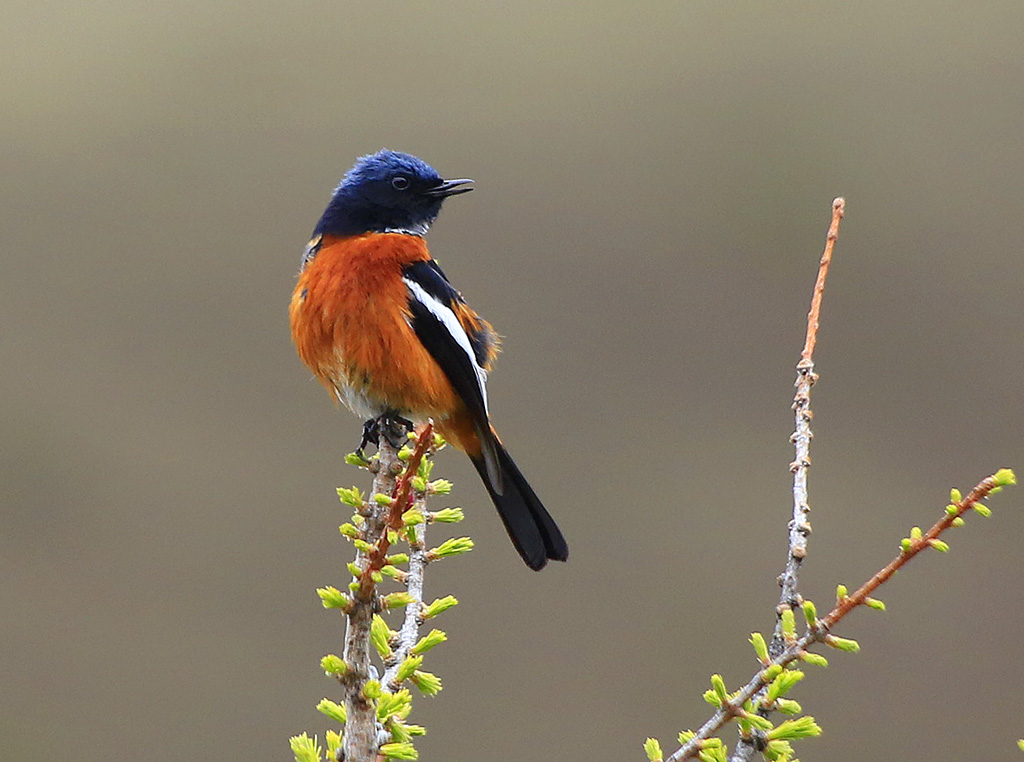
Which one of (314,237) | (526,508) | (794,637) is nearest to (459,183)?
(314,237)

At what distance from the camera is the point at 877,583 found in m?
1.53

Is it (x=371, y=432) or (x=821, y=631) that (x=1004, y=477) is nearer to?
(x=821, y=631)

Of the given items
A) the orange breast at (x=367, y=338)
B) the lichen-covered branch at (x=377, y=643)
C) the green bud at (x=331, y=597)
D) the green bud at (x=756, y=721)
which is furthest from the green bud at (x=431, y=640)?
the orange breast at (x=367, y=338)

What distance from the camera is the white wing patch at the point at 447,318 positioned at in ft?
10.8

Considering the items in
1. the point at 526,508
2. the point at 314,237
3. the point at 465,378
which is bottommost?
the point at 526,508

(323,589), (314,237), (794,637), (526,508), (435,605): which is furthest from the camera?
(314,237)

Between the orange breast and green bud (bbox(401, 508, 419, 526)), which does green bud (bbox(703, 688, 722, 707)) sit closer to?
green bud (bbox(401, 508, 419, 526))

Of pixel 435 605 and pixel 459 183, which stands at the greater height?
pixel 459 183

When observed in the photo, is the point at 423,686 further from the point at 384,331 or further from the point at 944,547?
the point at 384,331

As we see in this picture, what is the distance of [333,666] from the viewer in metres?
1.74

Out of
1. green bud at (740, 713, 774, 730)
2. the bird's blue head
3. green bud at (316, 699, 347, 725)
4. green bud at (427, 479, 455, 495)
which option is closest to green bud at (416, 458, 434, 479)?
green bud at (427, 479, 455, 495)

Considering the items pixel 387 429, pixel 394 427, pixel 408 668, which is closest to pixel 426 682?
pixel 408 668

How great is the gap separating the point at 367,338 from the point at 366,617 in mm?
1413

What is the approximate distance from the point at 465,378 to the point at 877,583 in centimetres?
187
